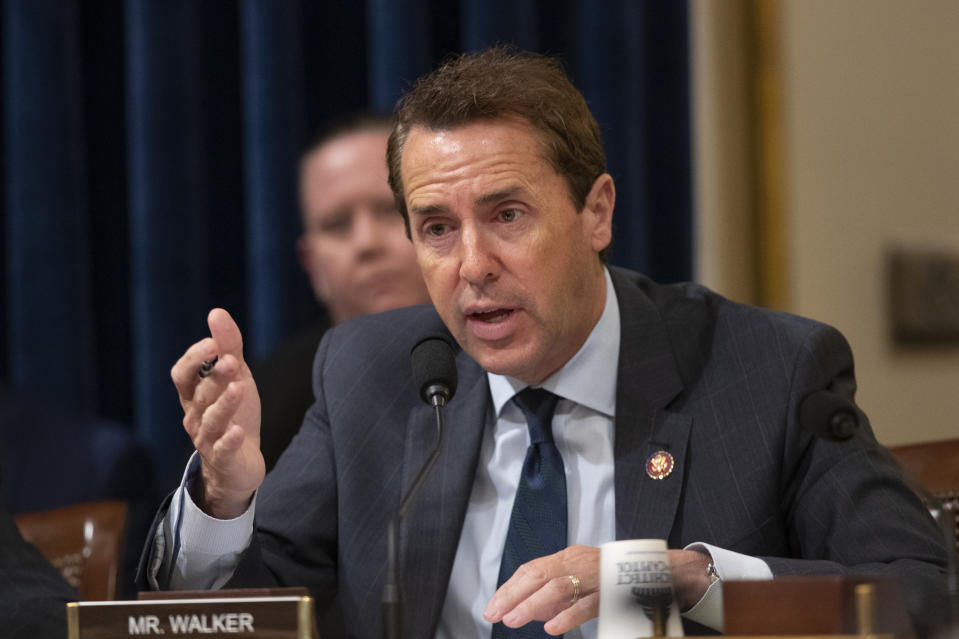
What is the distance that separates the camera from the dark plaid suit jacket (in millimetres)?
1646

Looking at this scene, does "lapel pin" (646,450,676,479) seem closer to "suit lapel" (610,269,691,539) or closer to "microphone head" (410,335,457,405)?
"suit lapel" (610,269,691,539)

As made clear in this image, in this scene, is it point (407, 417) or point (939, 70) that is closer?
point (407, 417)

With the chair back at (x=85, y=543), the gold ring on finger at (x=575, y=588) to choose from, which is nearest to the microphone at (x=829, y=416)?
the gold ring on finger at (x=575, y=588)

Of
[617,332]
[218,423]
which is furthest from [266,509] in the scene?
[617,332]

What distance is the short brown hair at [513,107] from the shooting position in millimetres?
1806

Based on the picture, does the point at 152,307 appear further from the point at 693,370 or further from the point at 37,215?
the point at 693,370

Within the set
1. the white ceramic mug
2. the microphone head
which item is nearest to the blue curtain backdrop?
the microphone head

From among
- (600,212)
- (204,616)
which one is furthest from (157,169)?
(204,616)

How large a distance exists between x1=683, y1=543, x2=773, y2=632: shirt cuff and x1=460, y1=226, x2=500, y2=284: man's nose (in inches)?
20.6

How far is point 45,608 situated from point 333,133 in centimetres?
184

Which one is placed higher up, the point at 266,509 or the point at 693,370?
the point at 693,370

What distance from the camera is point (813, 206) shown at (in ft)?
13.0

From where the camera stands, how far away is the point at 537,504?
1.76m

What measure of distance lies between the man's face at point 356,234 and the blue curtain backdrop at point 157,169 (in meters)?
0.20
